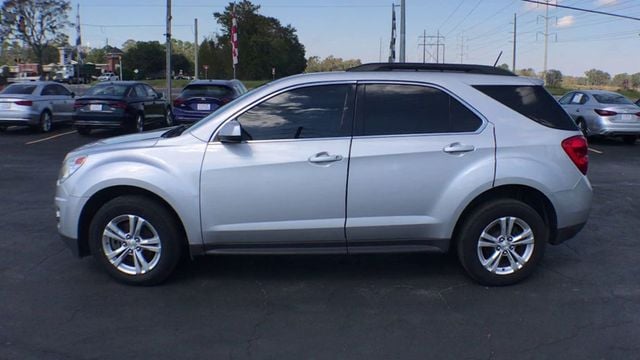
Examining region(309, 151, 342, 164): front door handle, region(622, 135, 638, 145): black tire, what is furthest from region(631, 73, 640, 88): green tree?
region(309, 151, 342, 164): front door handle

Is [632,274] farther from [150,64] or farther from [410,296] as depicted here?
[150,64]

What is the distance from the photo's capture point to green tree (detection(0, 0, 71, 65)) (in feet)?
147

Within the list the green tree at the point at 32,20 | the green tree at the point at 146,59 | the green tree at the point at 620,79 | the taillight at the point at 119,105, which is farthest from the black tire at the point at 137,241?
the green tree at the point at 146,59

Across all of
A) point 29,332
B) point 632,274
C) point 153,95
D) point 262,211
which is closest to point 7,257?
point 29,332

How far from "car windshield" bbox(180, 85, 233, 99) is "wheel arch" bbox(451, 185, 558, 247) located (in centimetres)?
1242

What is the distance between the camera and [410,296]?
5.09 m

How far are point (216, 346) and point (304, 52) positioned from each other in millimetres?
107084

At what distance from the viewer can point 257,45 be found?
81562 millimetres

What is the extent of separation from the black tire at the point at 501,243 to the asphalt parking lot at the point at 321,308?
0.15 m

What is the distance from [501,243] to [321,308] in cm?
162

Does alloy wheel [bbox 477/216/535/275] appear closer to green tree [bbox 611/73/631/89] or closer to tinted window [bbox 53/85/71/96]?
tinted window [bbox 53/85/71/96]

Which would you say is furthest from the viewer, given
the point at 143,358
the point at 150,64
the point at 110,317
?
the point at 150,64

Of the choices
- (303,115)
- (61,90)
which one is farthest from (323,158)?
(61,90)

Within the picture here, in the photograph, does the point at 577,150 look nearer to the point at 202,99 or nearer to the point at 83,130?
the point at 202,99
